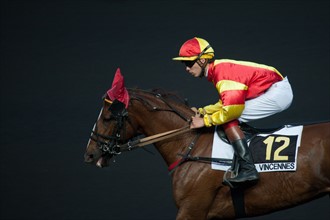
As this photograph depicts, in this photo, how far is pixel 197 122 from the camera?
6633 millimetres

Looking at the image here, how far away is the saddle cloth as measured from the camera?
251 inches

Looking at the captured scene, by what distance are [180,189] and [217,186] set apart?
0.32 metres

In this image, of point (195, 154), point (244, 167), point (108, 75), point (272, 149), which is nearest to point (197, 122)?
point (195, 154)

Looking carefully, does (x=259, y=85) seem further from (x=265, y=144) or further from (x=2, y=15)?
(x=2, y=15)

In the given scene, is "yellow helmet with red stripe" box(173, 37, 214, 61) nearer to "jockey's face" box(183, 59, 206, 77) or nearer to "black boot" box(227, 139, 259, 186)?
"jockey's face" box(183, 59, 206, 77)

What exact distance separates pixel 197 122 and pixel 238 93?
0.49 metres

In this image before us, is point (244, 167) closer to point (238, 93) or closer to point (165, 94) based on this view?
point (238, 93)

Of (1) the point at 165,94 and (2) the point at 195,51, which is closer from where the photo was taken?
(2) the point at 195,51

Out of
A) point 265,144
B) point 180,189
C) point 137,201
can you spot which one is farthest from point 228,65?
point 137,201

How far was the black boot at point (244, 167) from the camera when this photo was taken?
639 cm

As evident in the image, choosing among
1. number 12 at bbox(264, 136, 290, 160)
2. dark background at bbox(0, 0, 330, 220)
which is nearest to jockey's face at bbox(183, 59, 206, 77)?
number 12 at bbox(264, 136, 290, 160)

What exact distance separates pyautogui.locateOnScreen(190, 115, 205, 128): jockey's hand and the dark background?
1.76 metres

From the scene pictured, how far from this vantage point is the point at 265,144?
653 cm

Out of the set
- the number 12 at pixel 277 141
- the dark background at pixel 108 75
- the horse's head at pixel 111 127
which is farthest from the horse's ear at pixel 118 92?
the dark background at pixel 108 75
